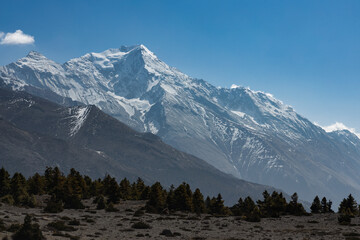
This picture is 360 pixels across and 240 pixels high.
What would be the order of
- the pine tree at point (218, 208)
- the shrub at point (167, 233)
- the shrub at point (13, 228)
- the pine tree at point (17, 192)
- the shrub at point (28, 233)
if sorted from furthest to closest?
the pine tree at point (218, 208) → the pine tree at point (17, 192) → the shrub at point (167, 233) → the shrub at point (13, 228) → the shrub at point (28, 233)

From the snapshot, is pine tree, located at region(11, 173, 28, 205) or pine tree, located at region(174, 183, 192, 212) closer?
pine tree, located at region(11, 173, 28, 205)

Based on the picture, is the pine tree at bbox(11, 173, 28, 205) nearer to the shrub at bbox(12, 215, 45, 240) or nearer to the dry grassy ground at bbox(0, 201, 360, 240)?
the dry grassy ground at bbox(0, 201, 360, 240)

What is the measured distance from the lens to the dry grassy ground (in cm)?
5856

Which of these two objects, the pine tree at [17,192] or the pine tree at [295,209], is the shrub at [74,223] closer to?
the pine tree at [17,192]

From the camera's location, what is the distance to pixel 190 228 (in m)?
68.8

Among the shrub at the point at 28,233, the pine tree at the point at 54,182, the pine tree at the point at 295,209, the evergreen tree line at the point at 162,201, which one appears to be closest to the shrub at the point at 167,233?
the shrub at the point at 28,233

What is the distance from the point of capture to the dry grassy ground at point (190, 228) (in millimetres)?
58562

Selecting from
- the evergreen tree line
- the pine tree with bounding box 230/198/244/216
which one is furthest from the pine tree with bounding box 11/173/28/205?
the pine tree with bounding box 230/198/244/216

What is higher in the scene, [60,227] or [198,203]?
[198,203]

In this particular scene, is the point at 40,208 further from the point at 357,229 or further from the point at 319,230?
the point at 357,229

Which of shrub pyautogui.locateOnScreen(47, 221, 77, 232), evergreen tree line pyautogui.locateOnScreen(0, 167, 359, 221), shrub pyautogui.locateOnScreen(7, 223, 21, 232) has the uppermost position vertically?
evergreen tree line pyautogui.locateOnScreen(0, 167, 359, 221)

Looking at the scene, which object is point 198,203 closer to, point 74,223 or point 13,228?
point 74,223

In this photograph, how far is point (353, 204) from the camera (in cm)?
10300

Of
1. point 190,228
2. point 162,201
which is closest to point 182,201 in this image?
point 162,201
